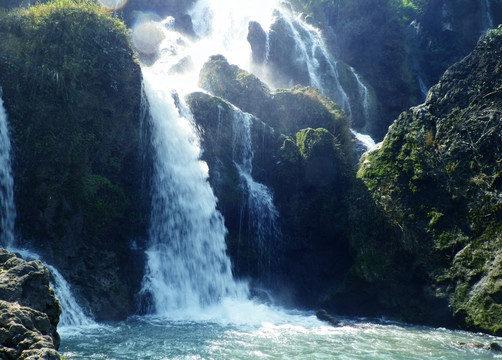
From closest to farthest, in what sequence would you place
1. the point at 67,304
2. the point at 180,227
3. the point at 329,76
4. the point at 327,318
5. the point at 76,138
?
1. the point at 67,304
2. the point at 327,318
3. the point at 76,138
4. the point at 180,227
5. the point at 329,76

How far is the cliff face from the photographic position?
44.6 ft

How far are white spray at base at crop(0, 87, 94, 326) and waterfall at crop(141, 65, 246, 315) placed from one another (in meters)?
2.61

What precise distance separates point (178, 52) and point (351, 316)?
23869 mm

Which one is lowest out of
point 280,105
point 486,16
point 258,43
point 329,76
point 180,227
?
point 180,227

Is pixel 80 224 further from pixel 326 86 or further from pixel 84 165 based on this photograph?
pixel 326 86

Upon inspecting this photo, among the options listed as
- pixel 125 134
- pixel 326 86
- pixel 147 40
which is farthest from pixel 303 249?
pixel 147 40

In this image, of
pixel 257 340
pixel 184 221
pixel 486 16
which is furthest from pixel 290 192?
pixel 486 16

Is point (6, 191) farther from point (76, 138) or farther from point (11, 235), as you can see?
point (76, 138)

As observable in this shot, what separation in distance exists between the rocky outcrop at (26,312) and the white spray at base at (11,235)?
4.48 metres

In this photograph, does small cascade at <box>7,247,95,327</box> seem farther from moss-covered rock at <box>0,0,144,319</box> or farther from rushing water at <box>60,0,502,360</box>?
moss-covered rock at <box>0,0,144,319</box>

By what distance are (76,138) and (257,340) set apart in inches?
323

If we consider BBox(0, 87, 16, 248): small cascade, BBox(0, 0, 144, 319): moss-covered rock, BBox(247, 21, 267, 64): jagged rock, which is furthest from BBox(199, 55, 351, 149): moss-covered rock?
BBox(0, 87, 16, 248): small cascade

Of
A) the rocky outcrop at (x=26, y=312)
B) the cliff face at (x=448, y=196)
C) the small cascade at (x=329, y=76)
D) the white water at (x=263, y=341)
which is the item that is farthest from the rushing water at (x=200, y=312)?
the small cascade at (x=329, y=76)

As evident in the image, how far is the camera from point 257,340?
10.9m
